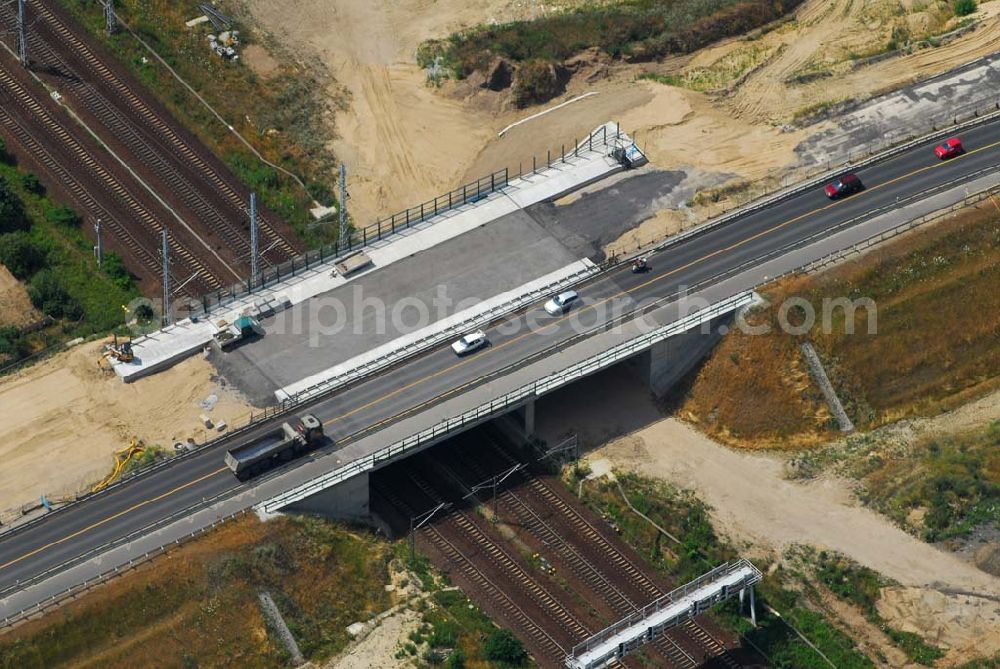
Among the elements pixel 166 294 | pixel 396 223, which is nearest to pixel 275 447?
pixel 166 294

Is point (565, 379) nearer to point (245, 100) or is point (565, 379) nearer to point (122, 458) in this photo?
point (122, 458)

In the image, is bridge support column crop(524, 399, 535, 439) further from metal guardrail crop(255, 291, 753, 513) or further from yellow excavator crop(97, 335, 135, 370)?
yellow excavator crop(97, 335, 135, 370)

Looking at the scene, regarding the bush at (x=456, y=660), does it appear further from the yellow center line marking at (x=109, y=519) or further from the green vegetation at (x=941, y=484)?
the green vegetation at (x=941, y=484)

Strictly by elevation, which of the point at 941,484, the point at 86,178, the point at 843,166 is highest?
the point at 86,178

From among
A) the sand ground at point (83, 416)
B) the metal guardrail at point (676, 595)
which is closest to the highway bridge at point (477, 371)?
the sand ground at point (83, 416)

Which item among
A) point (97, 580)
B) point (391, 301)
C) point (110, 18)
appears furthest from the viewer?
point (110, 18)

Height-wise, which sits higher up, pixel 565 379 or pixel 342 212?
pixel 342 212
